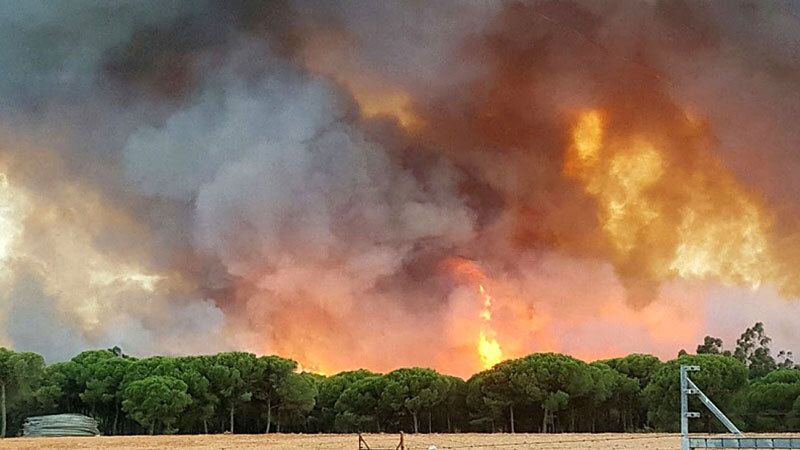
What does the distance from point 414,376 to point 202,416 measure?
31.2 metres

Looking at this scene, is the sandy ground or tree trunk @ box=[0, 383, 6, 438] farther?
tree trunk @ box=[0, 383, 6, 438]

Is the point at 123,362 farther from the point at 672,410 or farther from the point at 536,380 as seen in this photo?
the point at 672,410

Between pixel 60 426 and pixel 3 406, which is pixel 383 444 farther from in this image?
pixel 3 406

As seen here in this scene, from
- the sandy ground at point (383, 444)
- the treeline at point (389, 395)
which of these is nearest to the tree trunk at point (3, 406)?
the treeline at point (389, 395)

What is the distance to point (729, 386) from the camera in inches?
4624

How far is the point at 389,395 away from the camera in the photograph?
424 ft

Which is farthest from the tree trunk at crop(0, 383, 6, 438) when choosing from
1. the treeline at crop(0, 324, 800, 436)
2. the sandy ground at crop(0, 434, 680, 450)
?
the sandy ground at crop(0, 434, 680, 450)

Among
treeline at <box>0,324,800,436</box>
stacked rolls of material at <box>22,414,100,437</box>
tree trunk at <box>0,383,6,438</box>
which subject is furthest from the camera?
treeline at <box>0,324,800,436</box>

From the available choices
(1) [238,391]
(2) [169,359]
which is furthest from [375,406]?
(2) [169,359]

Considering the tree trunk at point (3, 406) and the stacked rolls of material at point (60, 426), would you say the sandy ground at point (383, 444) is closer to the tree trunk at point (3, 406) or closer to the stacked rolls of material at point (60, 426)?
the tree trunk at point (3, 406)

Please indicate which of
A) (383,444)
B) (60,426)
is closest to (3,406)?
(60,426)

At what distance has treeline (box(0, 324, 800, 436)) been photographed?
111 meters

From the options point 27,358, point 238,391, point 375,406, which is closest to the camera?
point 27,358

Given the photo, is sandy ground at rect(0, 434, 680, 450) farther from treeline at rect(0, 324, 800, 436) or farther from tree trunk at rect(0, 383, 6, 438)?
treeline at rect(0, 324, 800, 436)
